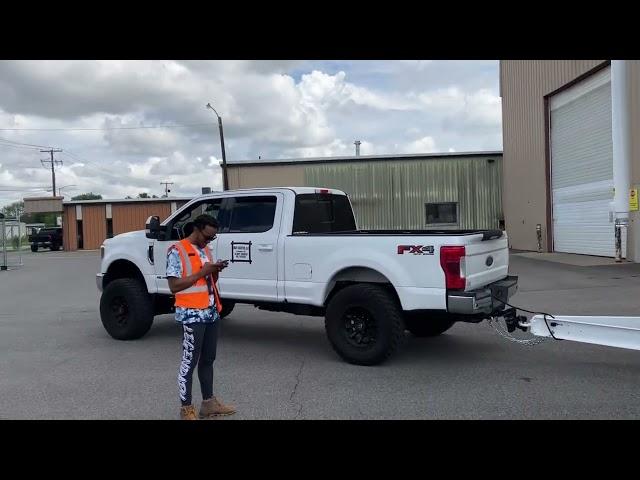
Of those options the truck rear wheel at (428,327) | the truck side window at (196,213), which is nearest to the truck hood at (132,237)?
the truck side window at (196,213)

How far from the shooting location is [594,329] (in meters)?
5.60

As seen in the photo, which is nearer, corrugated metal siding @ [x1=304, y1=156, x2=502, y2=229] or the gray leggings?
the gray leggings

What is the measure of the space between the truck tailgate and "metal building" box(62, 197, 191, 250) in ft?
114

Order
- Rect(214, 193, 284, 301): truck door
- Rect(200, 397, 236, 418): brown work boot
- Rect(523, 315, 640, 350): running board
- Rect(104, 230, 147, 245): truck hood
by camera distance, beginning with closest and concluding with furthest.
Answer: Rect(200, 397, 236, 418): brown work boot
Rect(523, 315, 640, 350): running board
Rect(214, 193, 284, 301): truck door
Rect(104, 230, 147, 245): truck hood

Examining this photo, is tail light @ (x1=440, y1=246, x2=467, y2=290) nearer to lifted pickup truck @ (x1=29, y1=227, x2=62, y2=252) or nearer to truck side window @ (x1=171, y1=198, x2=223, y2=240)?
truck side window @ (x1=171, y1=198, x2=223, y2=240)

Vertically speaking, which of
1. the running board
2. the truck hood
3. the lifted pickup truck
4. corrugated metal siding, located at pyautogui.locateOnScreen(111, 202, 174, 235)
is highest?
corrugated metal siding, located at pyautogui.locateOnScreen(111, 202, 174, 235)

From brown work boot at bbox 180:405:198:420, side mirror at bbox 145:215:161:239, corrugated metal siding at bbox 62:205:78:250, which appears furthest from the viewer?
corrugated metal siding at bbox 62:205:78:250

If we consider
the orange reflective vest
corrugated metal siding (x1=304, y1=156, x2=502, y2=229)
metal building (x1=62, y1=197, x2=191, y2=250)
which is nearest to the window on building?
corrugated metal siding (x1=304, y1=156, x2=502, y2=229)

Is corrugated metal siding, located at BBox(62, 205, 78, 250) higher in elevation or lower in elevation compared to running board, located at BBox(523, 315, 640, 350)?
higher

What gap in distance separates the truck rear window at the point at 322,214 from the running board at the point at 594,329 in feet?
9.64

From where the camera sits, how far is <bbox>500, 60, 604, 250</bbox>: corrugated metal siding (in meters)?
22.0

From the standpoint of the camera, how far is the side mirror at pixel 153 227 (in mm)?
7141

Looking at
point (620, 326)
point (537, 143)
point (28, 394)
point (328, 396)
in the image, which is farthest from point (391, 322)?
point (537, 143)

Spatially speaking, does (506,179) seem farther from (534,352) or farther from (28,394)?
(28,394)
